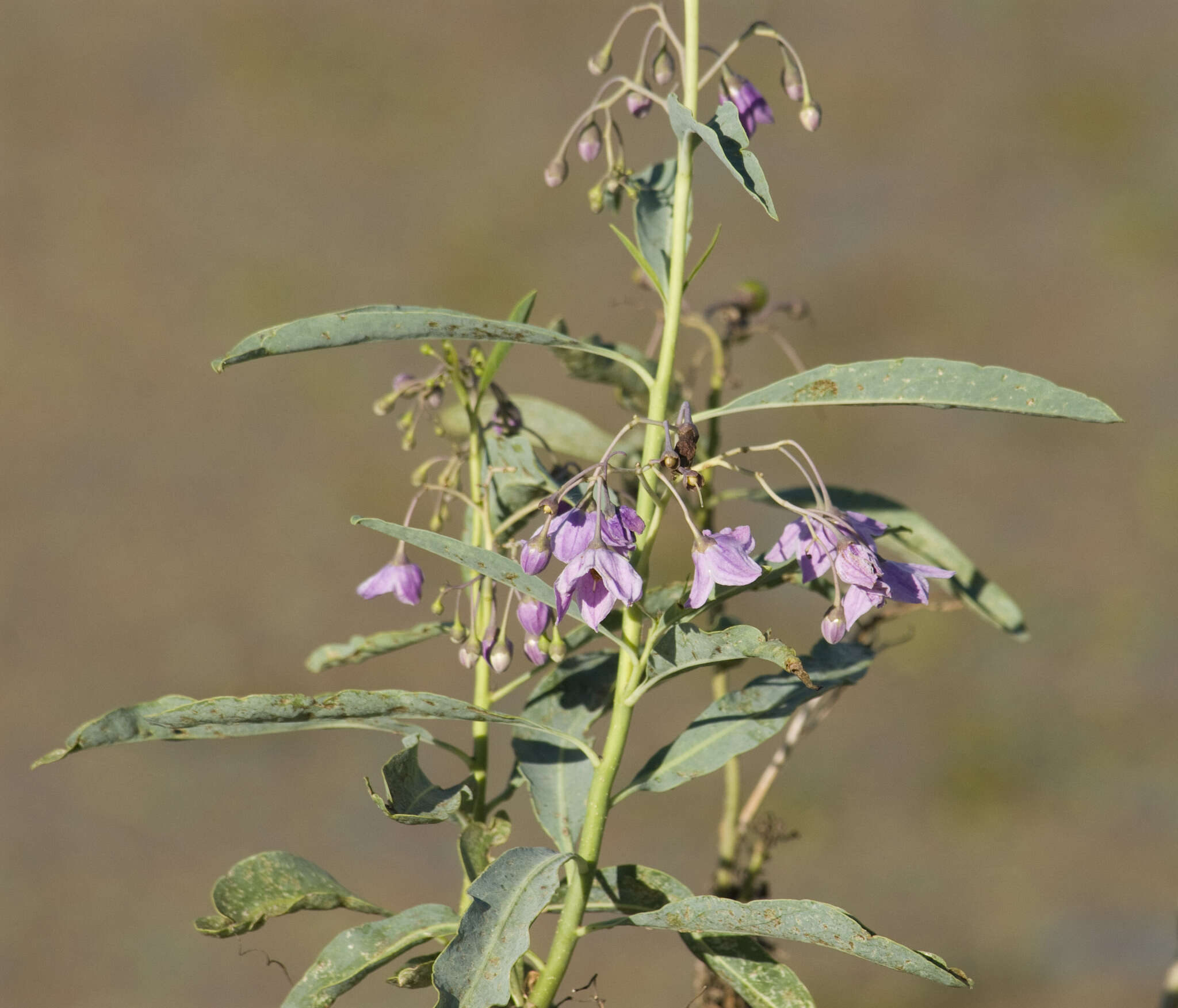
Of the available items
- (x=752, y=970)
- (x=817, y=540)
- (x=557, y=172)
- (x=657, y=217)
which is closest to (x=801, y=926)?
(x=752, y=970)

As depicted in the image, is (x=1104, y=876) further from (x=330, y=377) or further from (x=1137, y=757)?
(x=330, y=377)

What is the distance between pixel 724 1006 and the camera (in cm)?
118

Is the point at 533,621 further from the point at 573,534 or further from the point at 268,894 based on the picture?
the point at 268,894

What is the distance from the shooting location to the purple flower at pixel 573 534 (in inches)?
31.3

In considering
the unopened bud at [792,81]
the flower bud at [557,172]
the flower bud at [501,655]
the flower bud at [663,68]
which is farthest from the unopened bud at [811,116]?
the flower bud at [501,655]

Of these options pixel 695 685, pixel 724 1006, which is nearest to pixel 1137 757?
pixel 695 685

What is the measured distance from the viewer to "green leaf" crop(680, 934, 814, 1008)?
932 mm

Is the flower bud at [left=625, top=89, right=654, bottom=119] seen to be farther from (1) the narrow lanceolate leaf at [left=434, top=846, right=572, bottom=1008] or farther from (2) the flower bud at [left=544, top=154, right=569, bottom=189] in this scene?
(1) the narrow lanceolate leaf at [left=434, top=846, right=572, bottom=1008]

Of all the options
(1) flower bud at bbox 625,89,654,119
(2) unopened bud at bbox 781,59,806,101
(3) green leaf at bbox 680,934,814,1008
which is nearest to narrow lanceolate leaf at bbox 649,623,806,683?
(3) green leaf at bbox 680,934,814,1008

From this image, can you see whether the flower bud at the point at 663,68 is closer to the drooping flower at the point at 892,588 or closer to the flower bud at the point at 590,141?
the flower bud at the point at 590,141

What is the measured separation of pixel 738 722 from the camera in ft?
3.30

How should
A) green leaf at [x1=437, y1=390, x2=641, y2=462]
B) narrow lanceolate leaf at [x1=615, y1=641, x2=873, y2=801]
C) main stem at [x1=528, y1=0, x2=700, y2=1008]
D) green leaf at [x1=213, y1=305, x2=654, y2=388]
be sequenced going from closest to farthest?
green leaf at [x1=213, y1=305, x2=654, y2=388], main stem at [x1=528, y1=0, x2=700, y2=1008], narrow lanceolate leaf at [x1=615, y1=641, x2=873, y2=801], green leaf at [x1=437, y1=390, x2=641, y2=462]

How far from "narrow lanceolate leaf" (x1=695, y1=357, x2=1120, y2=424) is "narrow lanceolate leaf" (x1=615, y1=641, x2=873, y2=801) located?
0.88 feet

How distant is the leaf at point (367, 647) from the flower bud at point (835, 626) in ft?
1.35
